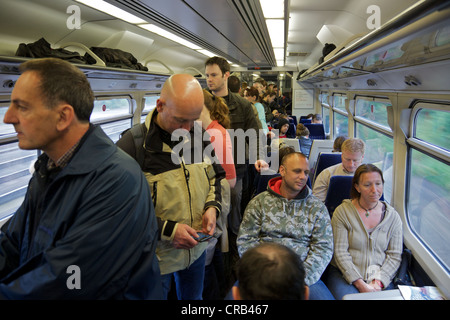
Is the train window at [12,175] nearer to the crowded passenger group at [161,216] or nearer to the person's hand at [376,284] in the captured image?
the crowded passenger group at [161,216]

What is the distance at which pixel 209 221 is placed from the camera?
1.82 metres

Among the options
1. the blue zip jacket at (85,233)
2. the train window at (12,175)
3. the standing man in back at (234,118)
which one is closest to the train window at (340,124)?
the standing man in back at (234,118)

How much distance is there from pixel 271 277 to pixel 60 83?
104 cm

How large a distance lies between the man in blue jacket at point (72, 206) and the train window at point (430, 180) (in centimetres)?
282

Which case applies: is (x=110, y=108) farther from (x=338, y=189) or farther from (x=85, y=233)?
(x=85, y=233)

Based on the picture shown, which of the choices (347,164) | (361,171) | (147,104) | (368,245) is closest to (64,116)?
(361,171)

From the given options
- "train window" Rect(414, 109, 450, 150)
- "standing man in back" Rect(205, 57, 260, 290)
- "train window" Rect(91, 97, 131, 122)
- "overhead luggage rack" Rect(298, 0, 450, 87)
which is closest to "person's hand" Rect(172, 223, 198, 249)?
"standing man in back" Rect(205, 57, 260, 290)

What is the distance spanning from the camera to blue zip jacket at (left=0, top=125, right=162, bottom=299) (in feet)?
3.40

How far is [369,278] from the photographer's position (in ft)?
8.57

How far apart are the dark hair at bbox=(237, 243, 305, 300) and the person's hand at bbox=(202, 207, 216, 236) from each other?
0.57m

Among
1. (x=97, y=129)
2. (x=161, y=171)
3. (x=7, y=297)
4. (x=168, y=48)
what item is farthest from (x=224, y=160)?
(x=168, y=48)

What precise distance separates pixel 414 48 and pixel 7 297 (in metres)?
2.55

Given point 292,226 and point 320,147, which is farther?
point 320,147

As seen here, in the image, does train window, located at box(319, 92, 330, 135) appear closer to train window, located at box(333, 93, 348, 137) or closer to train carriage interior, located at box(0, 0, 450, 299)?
train window, located at box(333, 93, 348, 137)
